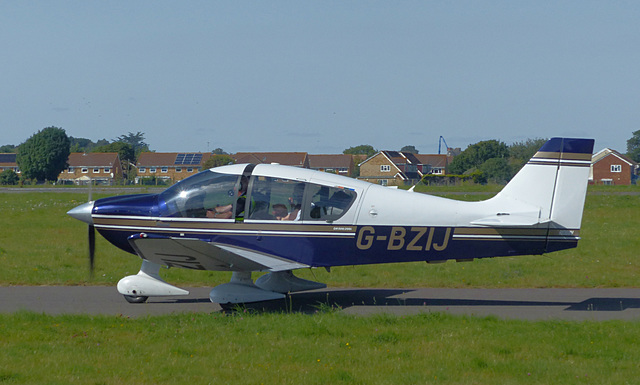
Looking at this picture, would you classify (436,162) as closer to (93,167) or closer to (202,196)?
(93,167)

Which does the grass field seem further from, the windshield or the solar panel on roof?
the solar panel on roof

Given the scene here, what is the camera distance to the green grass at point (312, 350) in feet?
19.3

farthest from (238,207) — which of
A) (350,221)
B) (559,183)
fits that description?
(559,183)

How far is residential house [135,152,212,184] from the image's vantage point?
263ft

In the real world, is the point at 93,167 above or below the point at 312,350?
above

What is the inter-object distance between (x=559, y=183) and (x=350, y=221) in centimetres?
309

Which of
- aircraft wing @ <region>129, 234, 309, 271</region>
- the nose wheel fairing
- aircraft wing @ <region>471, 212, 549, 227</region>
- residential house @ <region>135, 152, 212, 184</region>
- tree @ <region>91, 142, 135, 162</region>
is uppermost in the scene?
tree @ <region>91, 142, 135, 162</region>

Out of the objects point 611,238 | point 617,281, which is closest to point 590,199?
point 611,238

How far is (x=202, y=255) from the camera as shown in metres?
8.98

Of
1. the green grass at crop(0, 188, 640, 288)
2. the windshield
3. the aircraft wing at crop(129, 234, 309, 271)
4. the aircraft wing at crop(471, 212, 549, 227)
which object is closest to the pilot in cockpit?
the windshield

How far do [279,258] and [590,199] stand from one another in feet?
81.9

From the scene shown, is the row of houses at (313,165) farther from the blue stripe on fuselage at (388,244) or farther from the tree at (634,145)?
the blue stripe on fuselage at (388,244)

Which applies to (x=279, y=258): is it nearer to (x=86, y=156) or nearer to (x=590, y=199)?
(x=590, y=199)

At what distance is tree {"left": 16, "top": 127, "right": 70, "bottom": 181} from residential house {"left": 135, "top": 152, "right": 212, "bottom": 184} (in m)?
12.4
